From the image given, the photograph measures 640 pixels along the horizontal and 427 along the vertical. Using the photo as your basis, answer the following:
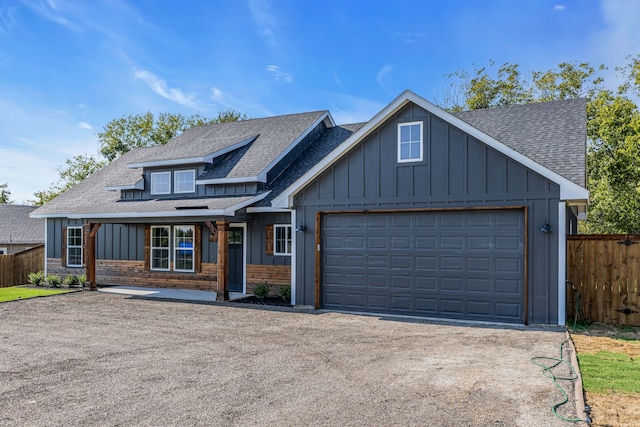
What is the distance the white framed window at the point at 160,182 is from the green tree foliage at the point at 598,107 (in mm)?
15535

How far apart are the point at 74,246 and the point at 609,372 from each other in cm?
1718

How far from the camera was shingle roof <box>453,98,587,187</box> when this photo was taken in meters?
10.1

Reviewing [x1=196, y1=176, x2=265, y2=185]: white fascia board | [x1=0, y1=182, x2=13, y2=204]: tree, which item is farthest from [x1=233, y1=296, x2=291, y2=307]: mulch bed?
[x1=0, y1=182, x2=13, y2=204]: tree

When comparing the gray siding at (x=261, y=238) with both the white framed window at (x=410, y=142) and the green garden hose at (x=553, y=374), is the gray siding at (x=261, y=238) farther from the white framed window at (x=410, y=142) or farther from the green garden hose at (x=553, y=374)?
the green garden hose at (x=553, y=374)

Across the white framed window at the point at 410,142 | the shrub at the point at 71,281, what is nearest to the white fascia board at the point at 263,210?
the white framed window at the point at 410,142

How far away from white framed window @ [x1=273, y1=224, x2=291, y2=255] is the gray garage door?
2085 millimetres

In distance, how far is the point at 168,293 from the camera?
14328 millimetres

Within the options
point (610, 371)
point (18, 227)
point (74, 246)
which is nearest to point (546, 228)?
point (610, 371)

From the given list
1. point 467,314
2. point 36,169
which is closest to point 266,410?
point 467,314

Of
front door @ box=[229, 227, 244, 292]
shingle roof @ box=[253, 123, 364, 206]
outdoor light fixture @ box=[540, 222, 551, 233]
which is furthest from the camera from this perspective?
front door @ box=[229, 227, 244, 292]

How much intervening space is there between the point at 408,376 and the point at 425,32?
15915mm

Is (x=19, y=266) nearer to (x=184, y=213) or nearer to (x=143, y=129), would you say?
(x=184, y=213)

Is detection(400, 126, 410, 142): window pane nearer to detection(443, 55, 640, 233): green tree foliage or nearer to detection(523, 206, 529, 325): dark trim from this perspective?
detection(523, 206, 529, 325): dark trim

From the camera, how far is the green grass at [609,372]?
549cm
